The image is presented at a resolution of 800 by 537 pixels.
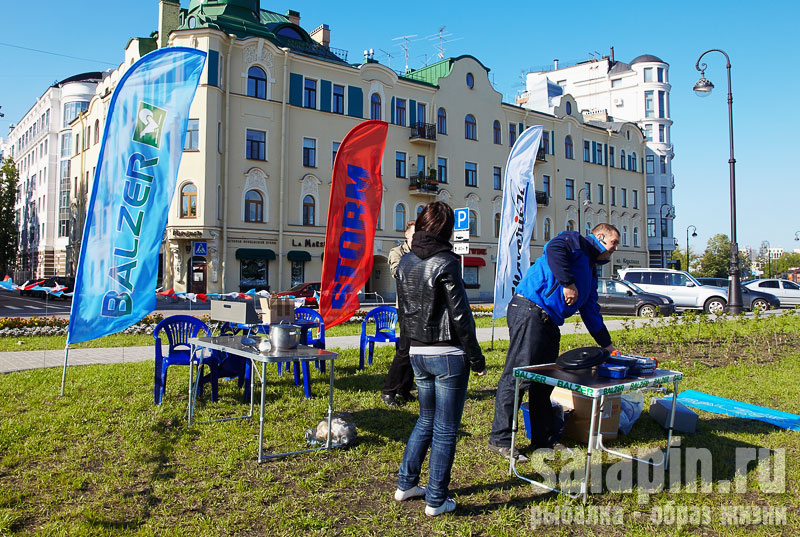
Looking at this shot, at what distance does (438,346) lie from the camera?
3797mm

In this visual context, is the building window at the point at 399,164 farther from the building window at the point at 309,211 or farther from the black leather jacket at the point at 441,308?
the black leather jacket at the point at 441,308

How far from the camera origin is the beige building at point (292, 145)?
29953 mm

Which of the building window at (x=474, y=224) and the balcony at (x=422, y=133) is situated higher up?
the balcony at (x=422, y=133)

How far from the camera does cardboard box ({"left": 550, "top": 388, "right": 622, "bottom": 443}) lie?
546 cm

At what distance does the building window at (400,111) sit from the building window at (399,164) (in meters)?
1.96

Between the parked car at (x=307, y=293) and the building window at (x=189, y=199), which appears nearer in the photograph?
the parked car at (x=307, y=293)

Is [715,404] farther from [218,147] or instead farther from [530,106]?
[530,106]

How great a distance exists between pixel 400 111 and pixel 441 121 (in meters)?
3.35

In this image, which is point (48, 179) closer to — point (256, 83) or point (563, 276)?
point (256, 83)

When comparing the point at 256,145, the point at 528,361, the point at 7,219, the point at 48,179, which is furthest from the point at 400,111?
the point at 7,219

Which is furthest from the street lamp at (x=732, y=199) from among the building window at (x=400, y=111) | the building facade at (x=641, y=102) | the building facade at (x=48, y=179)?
the building facade at (x=48, y=179)

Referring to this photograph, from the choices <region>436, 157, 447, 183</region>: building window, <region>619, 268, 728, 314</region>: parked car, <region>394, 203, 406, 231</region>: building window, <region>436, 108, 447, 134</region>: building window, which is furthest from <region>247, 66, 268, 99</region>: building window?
<region>619, 268, 728, 314</region>: parked car

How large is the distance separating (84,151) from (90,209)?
39.2m

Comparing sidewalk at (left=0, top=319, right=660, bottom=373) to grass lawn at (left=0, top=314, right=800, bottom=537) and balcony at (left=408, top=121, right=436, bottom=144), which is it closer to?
grass lawn at (left=0, top=314, right=800, bottom=537)
